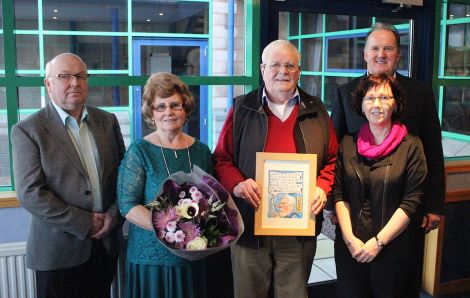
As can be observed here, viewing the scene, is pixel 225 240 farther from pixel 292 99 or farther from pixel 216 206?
pixel 292 99

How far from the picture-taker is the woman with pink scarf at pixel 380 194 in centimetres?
201

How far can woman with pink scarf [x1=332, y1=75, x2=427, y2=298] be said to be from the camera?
2008 mm

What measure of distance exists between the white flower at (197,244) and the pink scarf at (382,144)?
80 cm

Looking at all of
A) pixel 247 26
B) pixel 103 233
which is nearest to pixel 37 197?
pixel 103 233

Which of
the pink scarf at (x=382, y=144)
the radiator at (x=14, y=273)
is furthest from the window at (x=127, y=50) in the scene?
the pink scarf at (x=382, y=144)

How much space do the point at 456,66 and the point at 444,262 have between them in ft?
4.58

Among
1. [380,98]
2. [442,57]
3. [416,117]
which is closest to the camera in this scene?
[380,98]

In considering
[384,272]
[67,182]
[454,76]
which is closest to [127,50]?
[67,182]

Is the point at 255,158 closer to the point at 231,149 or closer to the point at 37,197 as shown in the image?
the point at 231,149

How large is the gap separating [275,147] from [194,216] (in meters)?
0.48

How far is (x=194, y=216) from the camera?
5.78 ft

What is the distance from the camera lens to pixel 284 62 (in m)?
1.98

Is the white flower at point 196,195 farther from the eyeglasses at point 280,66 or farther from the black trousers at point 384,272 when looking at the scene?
the black trousers at point 384,272

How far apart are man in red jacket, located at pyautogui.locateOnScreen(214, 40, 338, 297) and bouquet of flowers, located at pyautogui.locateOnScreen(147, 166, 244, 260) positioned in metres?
0.15
